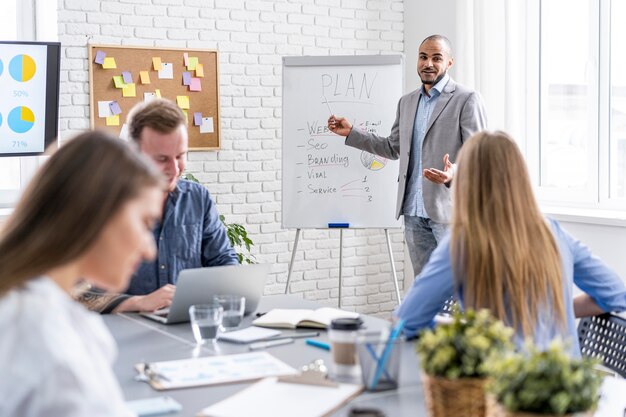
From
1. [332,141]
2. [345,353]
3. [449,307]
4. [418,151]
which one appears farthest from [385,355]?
[332,141]

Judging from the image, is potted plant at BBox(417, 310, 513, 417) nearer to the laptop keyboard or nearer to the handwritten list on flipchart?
the laptop keyboard

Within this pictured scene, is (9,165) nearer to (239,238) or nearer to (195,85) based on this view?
(195,85)

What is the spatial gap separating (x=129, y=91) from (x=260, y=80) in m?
0.92

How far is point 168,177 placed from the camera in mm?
2828

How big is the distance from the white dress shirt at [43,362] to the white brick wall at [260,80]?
3.97 metres

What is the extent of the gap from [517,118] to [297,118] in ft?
4.35

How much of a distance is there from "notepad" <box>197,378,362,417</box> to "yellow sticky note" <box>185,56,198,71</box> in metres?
3.83

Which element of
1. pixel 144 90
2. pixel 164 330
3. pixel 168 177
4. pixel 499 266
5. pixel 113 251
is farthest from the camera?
pixel 144 90

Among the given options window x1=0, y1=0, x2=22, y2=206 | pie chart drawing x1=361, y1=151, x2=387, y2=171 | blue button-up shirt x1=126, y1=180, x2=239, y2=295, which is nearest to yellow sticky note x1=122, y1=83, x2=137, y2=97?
window x1=0, y1=0, x2=22, y2=206

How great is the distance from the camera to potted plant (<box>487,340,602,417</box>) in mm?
1183

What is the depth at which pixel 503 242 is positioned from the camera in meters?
2.04

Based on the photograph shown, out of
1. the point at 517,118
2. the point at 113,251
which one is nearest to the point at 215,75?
the point at 517,118

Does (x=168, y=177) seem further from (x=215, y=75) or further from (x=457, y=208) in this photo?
(x=215, y=75)

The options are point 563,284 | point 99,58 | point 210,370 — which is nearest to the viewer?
point 210,370
